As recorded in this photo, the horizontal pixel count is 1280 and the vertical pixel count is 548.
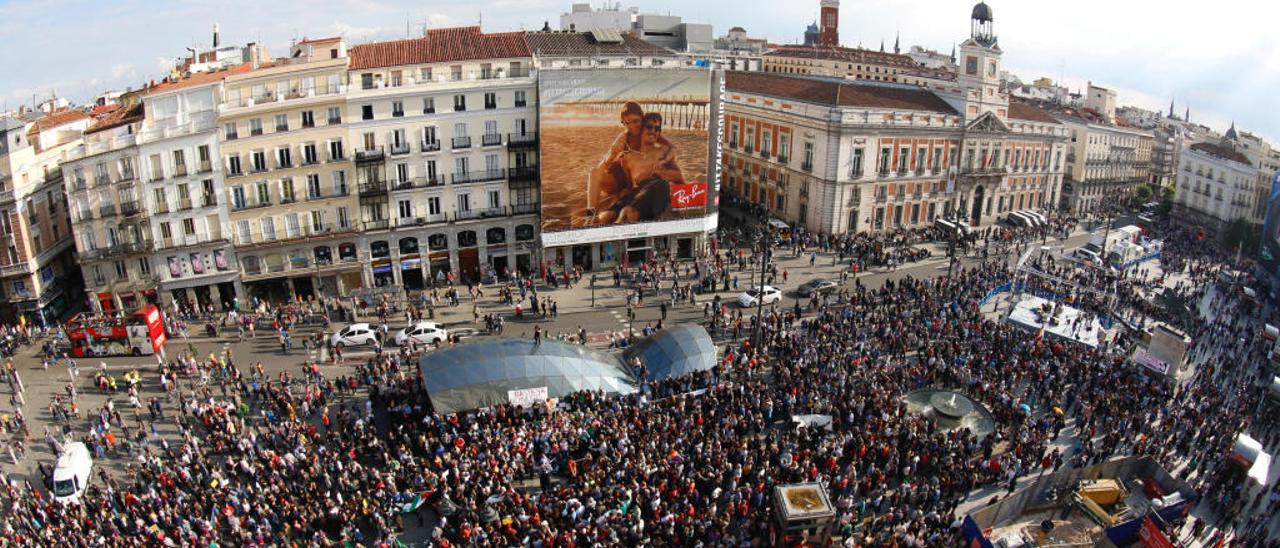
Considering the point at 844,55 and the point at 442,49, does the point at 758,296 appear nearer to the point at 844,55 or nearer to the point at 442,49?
the point at 442,49

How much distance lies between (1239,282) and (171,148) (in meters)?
67.5

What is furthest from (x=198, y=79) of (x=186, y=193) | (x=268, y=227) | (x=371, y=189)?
(x=371, y=189)

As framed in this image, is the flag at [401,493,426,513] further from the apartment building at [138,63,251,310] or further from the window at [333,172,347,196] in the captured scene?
the window at [333,172,347,196]

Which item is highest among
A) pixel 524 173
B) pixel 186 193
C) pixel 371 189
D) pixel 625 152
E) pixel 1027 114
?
pixel 1027 114

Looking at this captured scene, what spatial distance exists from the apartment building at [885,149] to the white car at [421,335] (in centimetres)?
3467

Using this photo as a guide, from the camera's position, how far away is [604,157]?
50688mm

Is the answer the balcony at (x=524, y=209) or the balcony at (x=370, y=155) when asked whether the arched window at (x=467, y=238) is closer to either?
the balcony at (x=524, y=209)

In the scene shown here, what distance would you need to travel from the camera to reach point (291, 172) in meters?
46.3

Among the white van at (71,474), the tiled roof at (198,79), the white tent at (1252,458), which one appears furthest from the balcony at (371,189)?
the white tent at (1252,458)

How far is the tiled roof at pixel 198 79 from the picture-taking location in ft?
146

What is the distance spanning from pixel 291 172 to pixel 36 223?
516 inches

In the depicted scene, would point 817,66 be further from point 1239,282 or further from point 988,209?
point 1239,282

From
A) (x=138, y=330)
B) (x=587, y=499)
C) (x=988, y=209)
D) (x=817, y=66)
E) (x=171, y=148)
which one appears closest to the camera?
(x=587, y=499)

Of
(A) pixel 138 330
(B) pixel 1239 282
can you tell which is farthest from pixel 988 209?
(A) pixel 138 330
